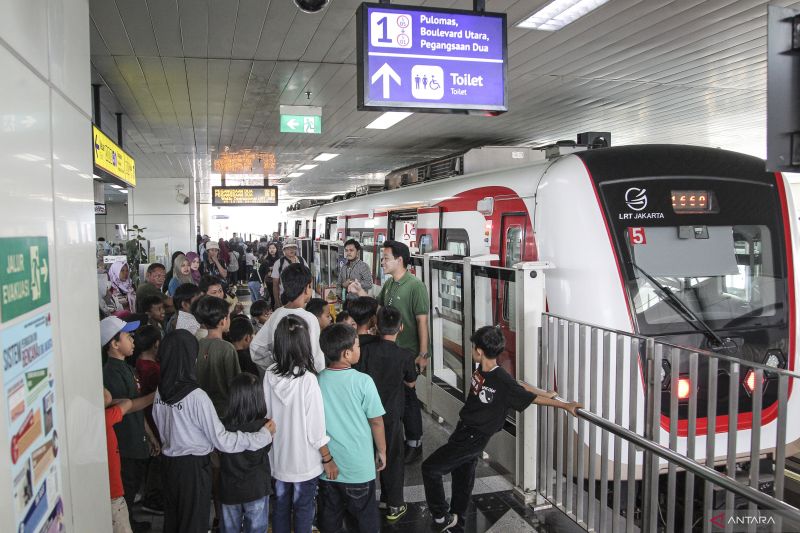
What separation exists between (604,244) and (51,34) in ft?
11.8

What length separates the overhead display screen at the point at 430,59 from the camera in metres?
4.27

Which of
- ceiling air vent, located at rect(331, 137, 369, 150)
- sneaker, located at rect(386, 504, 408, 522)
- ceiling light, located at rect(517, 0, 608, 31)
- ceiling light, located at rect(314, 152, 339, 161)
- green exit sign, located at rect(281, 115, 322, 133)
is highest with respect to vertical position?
ceiling light, located at rect(517, 0, 608, 31)

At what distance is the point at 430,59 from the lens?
4.43 metres

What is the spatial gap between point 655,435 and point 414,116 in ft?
23.2

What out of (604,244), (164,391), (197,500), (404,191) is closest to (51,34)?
(164,391)

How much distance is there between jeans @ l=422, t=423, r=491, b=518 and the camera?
388 centimetres

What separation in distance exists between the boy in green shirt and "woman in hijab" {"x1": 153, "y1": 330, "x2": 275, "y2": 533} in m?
0.38

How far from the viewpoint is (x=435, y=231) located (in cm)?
754

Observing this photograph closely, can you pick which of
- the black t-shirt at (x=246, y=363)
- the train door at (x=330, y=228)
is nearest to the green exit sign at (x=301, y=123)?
the black t-shirt at (x=246, y=363)

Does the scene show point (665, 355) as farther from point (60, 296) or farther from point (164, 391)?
point (60, 296)

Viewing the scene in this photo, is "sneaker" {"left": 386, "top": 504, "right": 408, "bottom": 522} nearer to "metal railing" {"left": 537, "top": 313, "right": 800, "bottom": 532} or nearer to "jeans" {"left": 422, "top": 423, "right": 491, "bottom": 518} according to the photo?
"jeans" {"left": 422, "top": 423, "right": 491, "bottom": 518}

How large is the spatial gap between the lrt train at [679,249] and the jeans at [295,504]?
2.28 meters

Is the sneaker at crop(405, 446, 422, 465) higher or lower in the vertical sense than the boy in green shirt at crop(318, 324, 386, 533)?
lower

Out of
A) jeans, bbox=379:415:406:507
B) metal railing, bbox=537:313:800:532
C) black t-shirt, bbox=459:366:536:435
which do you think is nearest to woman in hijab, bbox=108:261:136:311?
jeans, bbox=379:415:406:507
